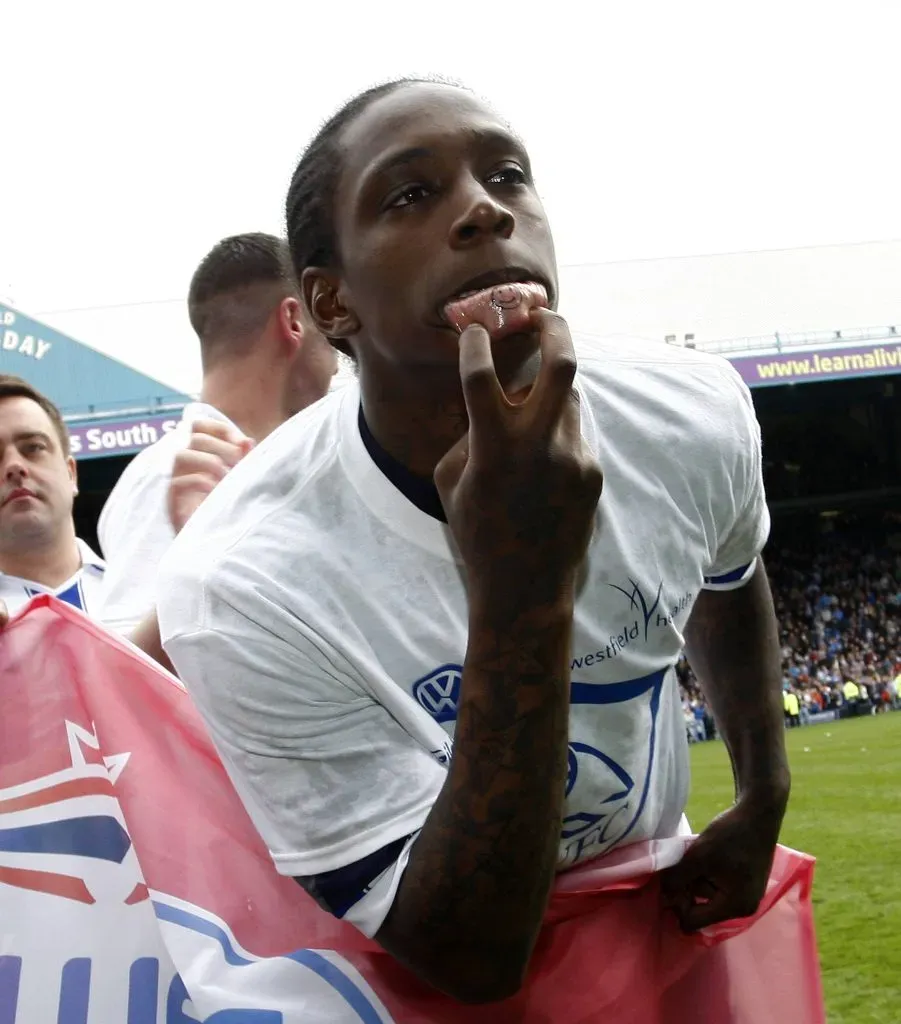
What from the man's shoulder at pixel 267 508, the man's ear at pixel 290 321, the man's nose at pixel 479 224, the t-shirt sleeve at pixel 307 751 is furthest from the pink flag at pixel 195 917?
the man's ear at pixel 290 321

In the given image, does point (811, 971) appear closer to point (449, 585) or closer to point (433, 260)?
point (449, 585)

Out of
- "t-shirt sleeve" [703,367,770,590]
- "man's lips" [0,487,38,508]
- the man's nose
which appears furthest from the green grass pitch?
the man's nose

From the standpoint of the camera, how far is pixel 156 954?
6.45ft

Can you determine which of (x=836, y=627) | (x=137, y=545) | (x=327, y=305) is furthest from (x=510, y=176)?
(x=836, y=627)

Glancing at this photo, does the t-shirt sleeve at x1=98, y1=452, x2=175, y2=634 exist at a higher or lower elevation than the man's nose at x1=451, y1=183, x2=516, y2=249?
lower

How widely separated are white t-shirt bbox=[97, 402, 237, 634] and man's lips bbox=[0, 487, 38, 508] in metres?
0.69

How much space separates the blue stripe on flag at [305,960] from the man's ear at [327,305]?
0.91 m

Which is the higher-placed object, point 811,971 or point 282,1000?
point 282,1000

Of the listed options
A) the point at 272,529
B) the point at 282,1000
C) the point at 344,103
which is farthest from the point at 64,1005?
the point at 344,103

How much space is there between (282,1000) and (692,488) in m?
0.93

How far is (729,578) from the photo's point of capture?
2268 mm

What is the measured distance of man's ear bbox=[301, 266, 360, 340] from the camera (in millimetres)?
1942

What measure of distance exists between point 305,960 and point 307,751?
1.35 feet

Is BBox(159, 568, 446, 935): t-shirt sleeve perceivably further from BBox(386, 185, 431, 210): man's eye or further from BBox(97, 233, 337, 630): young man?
BBox(97, 233, 337, 630): young man
